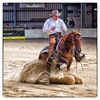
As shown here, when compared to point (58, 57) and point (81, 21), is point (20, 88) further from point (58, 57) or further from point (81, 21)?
point (81, 21)

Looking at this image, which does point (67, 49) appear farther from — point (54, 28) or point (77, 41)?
point (54, 28)

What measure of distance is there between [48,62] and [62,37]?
29.3 inches

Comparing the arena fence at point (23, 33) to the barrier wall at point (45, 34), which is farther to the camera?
the arena fence at point (23, 33)

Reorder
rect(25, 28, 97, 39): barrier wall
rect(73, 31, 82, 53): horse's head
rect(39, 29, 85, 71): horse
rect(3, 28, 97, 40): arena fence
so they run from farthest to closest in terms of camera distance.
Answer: rect(3, 28, 97, 40): arena fence < rect(25, 28, 97, 39): barrier wall < rect(39, 29, 85, 71): horse < rect(73, 31, 82, 53): horse's head

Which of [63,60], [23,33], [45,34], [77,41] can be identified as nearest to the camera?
[77,41]

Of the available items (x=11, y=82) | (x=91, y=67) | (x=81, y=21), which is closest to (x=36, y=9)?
(x=81, y=21)

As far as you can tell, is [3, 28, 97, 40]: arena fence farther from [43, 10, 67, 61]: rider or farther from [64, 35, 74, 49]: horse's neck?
[64, 35, 74, 49]: horse's neck

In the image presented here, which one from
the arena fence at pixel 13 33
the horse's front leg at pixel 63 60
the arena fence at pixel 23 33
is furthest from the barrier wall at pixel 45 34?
the horse's front leg at pixel 63 60

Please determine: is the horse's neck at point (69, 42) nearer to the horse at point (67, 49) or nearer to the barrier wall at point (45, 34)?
the horse at point (67, 49)

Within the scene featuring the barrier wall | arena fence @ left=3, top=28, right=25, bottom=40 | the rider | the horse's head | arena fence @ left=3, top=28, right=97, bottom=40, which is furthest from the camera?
arena fence @ left=3, top=28, right=25, bottom=40

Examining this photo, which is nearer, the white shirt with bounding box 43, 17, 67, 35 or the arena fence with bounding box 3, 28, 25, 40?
the white shirt with bounding box 43, 17, 67, 35

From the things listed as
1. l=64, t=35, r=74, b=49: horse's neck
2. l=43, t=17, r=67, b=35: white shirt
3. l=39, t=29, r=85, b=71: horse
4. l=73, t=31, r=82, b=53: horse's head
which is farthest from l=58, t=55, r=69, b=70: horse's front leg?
l=43, t=17, r=67, b=35: white shirt

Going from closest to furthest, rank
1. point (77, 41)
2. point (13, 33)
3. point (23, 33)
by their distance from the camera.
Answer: point (77, 41), point (23, 33), point (13, 33)

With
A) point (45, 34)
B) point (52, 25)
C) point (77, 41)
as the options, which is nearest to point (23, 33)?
point (45, 34)
